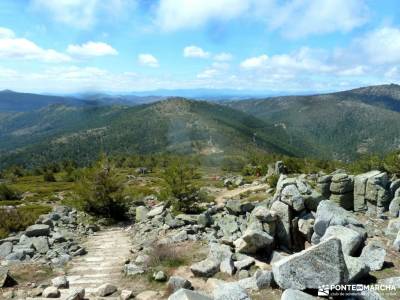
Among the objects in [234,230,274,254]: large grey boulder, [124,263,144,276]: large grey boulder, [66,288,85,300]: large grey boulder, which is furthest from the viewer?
[234,230,274,254]: large grey boulder

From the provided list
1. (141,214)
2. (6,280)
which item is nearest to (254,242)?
(6,280)

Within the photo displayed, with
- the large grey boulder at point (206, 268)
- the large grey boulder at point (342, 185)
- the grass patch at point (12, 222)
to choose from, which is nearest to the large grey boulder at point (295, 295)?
the large grey boulder at point (206, 268)

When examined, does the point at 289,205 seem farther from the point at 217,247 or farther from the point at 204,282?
the point at 204,282

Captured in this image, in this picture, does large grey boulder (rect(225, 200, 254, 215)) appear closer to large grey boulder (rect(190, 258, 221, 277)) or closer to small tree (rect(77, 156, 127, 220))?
small tree (rect(77, 156, 127, 220))

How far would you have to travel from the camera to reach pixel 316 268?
40.1 feet

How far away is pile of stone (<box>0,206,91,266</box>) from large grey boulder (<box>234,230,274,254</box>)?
8.19 m

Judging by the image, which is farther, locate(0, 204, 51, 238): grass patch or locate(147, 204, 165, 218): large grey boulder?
locate(147, 204, 165, 218): large grey boulder

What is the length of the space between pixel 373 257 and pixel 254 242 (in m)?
4.72

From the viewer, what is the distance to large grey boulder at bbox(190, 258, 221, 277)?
52.0 feet

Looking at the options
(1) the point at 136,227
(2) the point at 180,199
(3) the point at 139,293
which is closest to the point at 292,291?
(3) the point at 139,293

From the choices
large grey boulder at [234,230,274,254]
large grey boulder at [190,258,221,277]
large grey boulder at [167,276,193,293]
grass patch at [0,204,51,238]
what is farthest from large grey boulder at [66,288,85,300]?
grass patch at [0,204,51,238]

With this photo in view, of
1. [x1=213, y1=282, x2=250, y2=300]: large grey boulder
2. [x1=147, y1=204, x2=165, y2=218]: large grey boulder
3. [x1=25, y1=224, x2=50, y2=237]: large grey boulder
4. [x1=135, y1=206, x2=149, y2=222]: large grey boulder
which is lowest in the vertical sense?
[x1=135, y1=206, x2=149, y2=222]: large grey boulder

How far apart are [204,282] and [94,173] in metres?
18.5

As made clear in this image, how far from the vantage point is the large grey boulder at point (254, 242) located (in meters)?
17.7
